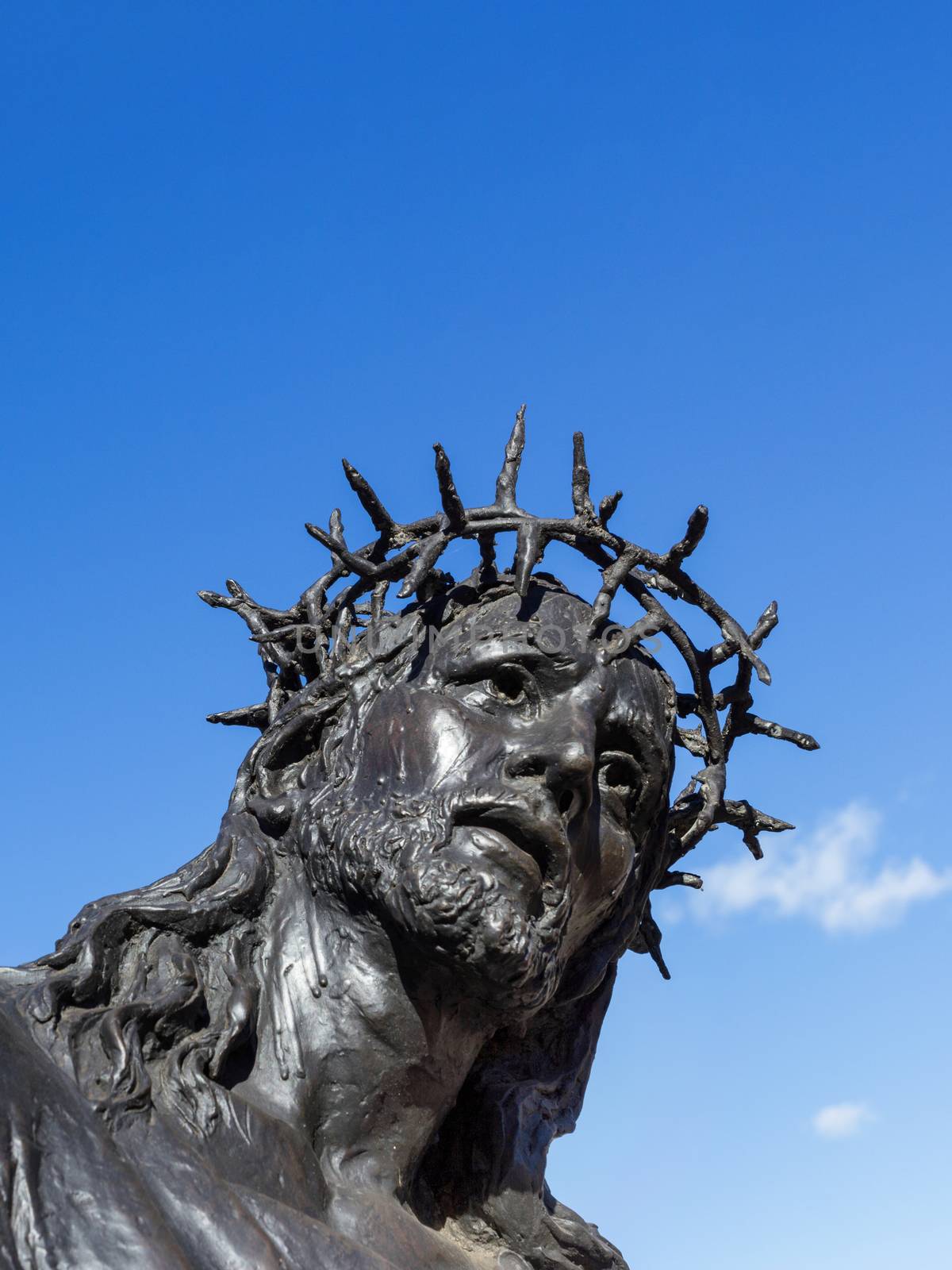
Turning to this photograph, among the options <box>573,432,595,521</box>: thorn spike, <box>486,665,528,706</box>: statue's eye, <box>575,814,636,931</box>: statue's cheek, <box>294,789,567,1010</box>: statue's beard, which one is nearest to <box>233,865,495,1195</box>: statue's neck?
<box>294,789,567,1010</box>: statue's beard

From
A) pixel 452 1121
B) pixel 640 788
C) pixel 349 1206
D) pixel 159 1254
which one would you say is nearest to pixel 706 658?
pixel 640 788

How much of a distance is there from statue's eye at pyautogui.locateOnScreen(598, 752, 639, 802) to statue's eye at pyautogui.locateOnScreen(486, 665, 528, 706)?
1.31ft

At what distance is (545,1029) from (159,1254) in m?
2.43

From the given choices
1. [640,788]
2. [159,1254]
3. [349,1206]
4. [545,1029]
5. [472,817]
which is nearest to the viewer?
[159,1254]

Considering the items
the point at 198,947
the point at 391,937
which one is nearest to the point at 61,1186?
the point at 198,947

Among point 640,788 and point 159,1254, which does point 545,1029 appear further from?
point 159,1254

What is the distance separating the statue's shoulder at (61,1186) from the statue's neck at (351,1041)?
0.69 m

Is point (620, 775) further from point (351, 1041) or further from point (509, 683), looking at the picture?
point (351, 1041)

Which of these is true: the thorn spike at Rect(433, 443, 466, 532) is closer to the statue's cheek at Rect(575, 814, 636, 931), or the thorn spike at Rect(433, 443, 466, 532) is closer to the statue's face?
the statue's face

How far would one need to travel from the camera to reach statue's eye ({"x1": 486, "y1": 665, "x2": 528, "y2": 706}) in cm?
610

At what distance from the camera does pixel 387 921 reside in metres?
5.73

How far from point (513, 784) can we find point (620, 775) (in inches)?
24.6

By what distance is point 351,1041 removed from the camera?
568 centimetres

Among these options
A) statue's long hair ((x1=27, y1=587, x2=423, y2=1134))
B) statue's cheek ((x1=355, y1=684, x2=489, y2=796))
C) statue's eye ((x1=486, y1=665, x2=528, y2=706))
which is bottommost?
statue's long hair ((x1=27, y1=587, x2=423, y2=1134))
